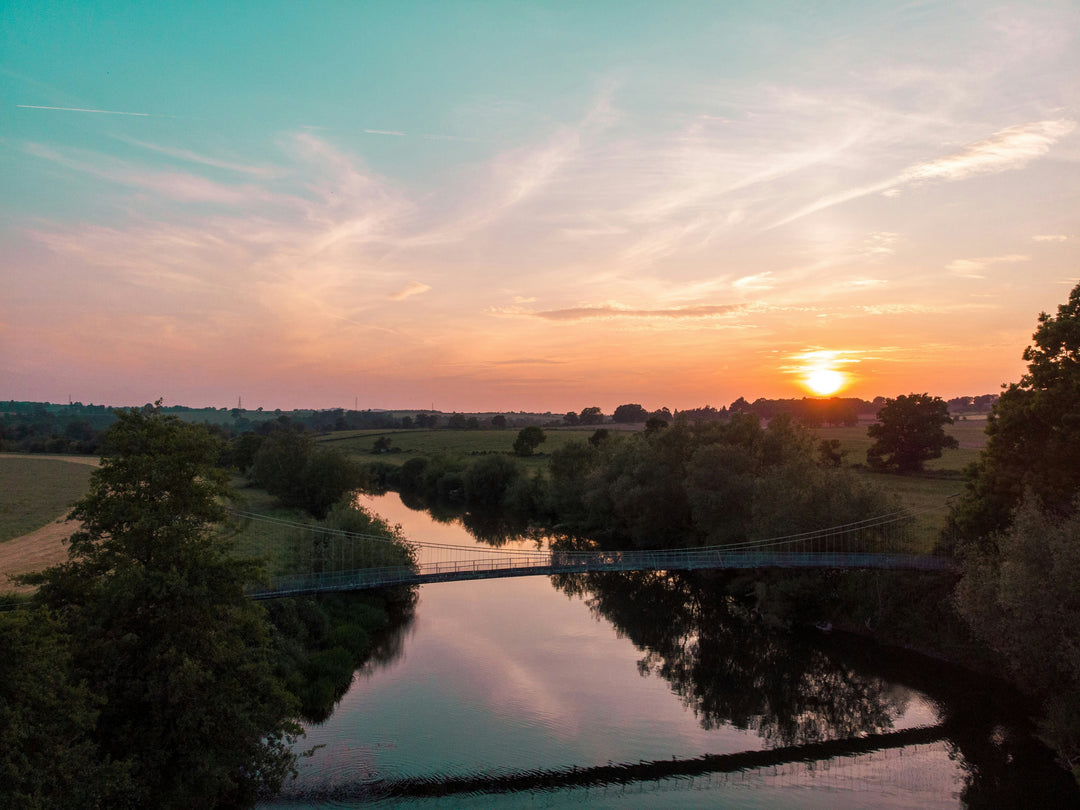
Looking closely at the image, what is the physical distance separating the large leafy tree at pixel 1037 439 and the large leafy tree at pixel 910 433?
105 ft

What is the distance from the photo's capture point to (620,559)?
3125 cm

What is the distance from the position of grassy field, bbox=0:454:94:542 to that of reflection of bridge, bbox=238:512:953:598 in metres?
10.0

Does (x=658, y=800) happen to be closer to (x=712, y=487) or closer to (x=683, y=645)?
(x=683, y=645)

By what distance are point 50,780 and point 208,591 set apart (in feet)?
14.6

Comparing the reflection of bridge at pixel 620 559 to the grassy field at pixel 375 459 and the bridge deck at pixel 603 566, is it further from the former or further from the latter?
the grassy field at pixel 375 459

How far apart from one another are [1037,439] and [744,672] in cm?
1397

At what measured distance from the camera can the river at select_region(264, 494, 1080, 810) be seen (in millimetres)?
19422

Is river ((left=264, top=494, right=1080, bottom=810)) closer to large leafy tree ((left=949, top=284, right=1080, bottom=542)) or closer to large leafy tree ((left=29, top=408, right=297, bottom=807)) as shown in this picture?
large leafy tree ((left=29, top=408, right=297, bottom=807))

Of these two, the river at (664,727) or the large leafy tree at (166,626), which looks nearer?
the large leafy tree at (166,626)

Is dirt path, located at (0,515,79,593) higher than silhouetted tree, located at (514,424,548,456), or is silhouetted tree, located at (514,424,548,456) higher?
silhouetted tree, located at (514,424,548,456)

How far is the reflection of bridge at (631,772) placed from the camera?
62.4 ft

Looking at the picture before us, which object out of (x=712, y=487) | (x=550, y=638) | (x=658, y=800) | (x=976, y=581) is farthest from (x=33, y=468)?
(x=976, y=581)

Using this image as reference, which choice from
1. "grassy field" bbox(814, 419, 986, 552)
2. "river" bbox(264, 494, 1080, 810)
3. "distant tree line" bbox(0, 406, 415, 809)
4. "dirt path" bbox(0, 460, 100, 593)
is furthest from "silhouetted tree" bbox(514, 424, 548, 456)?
"distant tree line" bbox(0, 406, 415, 809)

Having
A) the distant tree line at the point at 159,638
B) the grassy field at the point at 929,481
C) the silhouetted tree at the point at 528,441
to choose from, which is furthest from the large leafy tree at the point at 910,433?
the distant tree line at the point at 159,638
